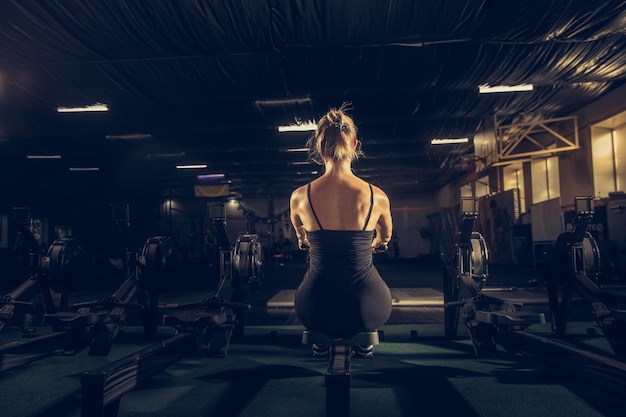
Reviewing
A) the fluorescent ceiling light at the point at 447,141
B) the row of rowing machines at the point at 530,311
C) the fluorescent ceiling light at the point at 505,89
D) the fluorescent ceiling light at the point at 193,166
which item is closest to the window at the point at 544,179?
the fluorescent ceiling light at the point at 447,141

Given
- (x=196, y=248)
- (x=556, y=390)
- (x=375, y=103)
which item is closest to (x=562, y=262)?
(x=556, y=390)

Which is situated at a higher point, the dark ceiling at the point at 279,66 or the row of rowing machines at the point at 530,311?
the dark ceiling at the point at 279,66

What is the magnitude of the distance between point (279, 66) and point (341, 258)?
4485 millimetres

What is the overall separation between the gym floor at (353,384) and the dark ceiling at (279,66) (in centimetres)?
315

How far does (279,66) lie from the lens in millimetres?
5684

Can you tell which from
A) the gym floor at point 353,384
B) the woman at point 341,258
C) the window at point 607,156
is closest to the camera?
the woman at point 341,258

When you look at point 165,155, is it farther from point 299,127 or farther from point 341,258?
point 341,258

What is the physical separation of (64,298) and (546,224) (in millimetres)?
10190

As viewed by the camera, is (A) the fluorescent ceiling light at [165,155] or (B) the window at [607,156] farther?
(A) the fluorescent ceiling light at [165,155]

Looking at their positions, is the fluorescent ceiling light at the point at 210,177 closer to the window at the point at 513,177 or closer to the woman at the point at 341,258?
the window at the point at 513,177

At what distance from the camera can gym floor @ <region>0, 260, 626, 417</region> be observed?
2.25m

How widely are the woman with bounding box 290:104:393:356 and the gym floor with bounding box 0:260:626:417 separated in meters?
0.74

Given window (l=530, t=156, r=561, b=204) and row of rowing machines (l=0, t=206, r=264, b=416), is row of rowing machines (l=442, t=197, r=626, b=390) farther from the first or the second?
window (l=530, t=156, r=561, b=204)

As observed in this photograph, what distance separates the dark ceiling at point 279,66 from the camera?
421cm
